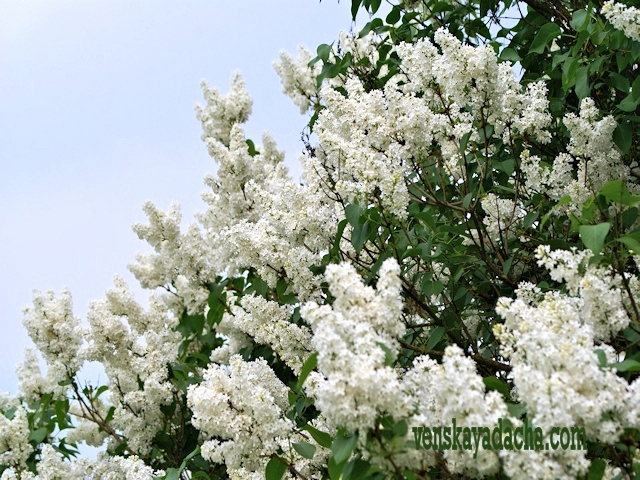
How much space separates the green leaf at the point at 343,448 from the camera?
2.04 m

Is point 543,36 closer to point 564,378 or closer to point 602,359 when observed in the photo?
point 602,359

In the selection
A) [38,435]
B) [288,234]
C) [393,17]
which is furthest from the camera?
[38,435]

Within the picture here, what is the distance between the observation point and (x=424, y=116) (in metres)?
3.26

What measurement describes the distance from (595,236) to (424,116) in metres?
1.21

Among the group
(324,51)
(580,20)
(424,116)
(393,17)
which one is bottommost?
(424,116)

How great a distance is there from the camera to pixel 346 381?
6.55ft

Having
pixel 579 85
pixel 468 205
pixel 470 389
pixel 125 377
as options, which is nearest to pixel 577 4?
pixel 579 85

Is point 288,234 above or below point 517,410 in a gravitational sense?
above

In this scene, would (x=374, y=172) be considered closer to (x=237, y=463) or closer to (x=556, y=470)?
(x=237, y=463)

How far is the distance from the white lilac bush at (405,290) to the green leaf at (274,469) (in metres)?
0.03

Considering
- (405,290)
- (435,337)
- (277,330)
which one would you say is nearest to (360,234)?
(405,290)

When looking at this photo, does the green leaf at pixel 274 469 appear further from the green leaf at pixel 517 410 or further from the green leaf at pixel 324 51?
the green leaf at pixel 324 51

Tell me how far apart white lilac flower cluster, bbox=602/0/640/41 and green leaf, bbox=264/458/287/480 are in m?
2.48

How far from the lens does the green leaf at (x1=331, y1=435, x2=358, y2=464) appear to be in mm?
2035
